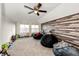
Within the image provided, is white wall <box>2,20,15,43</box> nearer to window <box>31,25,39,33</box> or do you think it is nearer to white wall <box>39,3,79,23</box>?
window <box>31,25,39,33</box>

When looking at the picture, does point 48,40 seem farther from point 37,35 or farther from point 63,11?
point 63,11

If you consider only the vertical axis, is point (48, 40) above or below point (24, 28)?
below

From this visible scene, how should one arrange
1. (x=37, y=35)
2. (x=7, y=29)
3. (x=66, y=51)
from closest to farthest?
(x=66, y=51) → (x=7, y=29) → (x=37, y=35)

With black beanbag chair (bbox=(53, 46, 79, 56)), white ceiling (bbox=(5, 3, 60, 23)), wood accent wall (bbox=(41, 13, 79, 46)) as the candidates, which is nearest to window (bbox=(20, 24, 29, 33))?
white ceiling (bbox=(5, 3, 60, 23))

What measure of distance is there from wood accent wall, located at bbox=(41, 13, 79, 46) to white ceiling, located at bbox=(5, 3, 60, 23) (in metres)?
0.24

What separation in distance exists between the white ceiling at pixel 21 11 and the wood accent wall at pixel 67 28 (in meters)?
0.24

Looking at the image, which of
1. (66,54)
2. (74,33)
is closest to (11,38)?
(66,54)

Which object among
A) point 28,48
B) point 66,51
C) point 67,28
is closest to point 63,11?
point 67,28

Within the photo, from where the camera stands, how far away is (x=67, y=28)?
76.4 inches

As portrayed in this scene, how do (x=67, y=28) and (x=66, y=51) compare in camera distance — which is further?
(x=67, y=28)

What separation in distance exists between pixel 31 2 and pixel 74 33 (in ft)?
3.19

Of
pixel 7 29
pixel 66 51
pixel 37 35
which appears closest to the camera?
pixel 66 51

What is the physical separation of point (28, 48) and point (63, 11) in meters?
0.94

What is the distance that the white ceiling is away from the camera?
188cm
